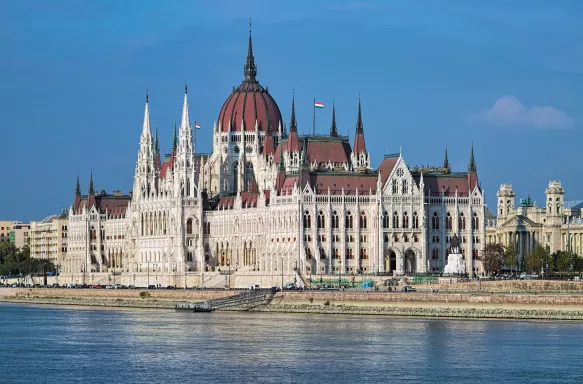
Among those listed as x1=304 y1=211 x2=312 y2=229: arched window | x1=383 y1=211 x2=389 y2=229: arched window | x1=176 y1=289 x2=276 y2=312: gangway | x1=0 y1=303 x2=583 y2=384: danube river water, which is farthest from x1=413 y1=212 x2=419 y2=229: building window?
x1=0 y1=303 x2=583 y2=384: danube river water

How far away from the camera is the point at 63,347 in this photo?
121m

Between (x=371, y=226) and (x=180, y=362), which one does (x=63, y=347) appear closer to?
(x=180, y=362)

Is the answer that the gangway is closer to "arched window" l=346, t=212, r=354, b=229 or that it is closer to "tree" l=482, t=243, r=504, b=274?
"arched window" l=346, t=212, r=354, b=229

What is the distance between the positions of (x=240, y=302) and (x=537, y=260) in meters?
42.3

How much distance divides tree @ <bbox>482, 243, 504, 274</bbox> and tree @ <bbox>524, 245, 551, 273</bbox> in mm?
3262

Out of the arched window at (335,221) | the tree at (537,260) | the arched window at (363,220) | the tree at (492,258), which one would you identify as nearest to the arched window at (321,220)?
the arched window at (335,221)

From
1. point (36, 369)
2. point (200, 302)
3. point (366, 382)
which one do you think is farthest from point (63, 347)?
point (200, 302)

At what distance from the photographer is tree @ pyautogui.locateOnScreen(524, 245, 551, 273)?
629ft

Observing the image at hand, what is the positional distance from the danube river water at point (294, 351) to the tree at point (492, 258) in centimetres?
4517

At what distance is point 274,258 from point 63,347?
251 feet

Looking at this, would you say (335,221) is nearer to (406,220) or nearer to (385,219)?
(385,219)

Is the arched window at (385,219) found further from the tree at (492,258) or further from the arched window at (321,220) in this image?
the tree at (492,258)

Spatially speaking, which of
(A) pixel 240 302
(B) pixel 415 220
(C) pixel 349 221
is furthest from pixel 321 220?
(A) pixel 240 302

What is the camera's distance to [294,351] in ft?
371
